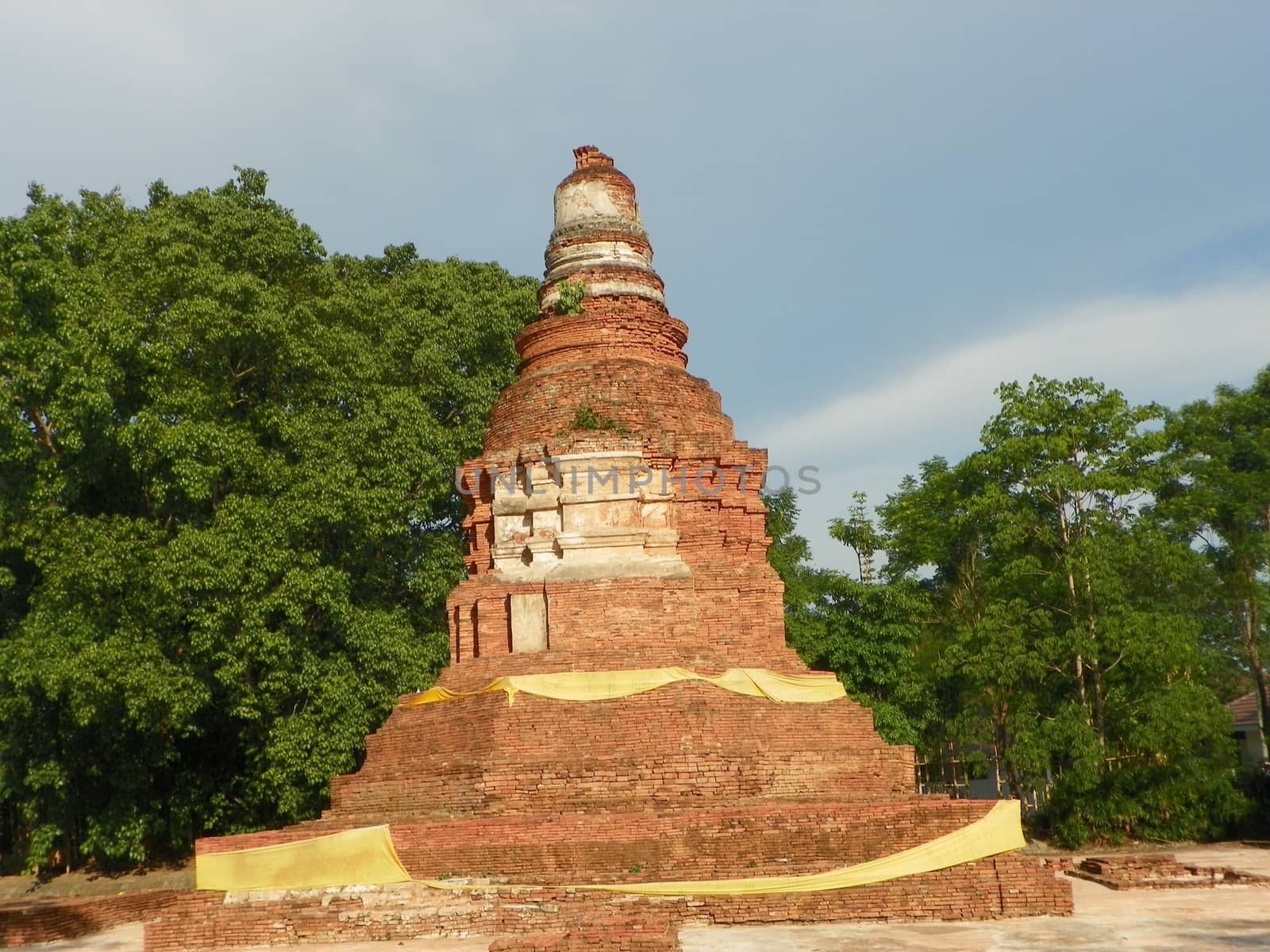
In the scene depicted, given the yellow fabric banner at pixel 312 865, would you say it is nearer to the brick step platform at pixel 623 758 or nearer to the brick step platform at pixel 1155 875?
the brick step platform at pixel 623 758

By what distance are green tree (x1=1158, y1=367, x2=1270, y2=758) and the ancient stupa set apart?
13.2m

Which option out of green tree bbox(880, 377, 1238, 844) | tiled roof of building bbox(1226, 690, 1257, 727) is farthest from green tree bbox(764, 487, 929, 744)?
tiled roof of building bbox(1226, 690, 1257, 727)

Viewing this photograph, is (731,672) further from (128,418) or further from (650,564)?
(128,418)

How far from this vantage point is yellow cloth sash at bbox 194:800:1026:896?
9.55 metres

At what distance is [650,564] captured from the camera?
13242 millimetres

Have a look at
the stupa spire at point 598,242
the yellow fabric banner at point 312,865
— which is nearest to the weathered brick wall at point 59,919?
the yellow fabric banner at point 312,865

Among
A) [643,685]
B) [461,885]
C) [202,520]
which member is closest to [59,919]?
[461,885]

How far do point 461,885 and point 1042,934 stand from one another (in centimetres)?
469

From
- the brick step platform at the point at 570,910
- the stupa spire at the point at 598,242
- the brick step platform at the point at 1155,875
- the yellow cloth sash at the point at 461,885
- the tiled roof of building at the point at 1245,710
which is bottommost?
the brick step platform at the point at 1155,875

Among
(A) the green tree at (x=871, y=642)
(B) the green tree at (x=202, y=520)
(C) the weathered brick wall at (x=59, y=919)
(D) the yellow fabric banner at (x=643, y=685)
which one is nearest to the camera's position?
(C) the weathered brick wall at (x=59, y=919)

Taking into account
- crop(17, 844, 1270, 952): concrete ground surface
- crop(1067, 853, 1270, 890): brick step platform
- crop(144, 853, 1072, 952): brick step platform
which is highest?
crop(144, 853, 1072, 952): brick step platform

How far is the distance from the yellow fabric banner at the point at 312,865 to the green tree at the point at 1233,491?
1817 centimetres

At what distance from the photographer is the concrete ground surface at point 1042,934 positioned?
8172 millimetres

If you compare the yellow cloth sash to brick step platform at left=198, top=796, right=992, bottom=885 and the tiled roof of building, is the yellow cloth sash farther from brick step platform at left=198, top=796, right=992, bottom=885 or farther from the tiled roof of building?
the tiled roof of building
